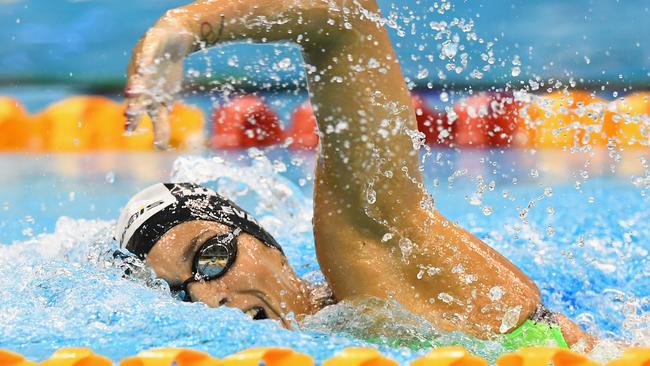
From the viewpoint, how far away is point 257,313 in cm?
127

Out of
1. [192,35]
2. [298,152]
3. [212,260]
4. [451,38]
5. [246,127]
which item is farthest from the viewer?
[451,38]

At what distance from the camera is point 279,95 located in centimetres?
537

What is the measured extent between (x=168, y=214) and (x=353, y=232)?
0.28 metres

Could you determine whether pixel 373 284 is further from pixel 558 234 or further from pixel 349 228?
pixel 558 234

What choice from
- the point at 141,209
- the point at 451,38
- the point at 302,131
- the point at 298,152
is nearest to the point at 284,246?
the point at 141,209

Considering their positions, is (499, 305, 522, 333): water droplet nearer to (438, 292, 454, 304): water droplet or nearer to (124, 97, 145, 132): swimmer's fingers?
(438, 292, 454, 304): water droplet

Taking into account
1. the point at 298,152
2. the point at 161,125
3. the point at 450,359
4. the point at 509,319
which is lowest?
the point at 298,152

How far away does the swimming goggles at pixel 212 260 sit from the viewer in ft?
4.13

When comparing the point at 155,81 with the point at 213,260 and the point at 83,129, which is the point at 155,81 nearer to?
the point at 213,260

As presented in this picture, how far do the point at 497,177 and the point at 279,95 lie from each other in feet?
5.97

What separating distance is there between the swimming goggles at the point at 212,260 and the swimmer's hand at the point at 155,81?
300 mm

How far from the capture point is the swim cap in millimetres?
1290

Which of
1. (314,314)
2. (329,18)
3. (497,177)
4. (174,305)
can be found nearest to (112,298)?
(174,305)

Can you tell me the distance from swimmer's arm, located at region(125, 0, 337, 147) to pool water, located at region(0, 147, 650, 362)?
1.15 feet
